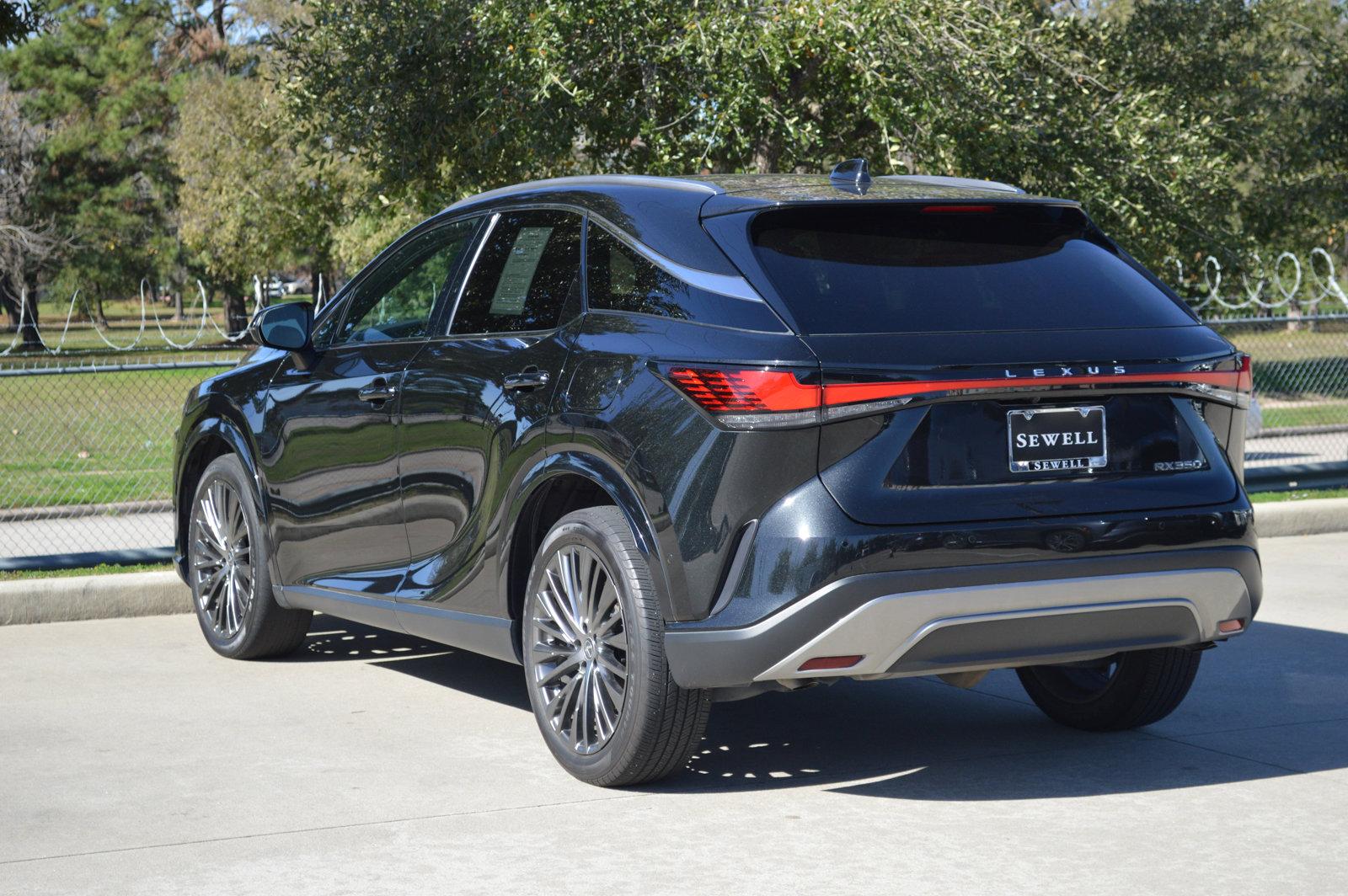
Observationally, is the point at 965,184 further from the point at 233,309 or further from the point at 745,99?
the point at 233,309

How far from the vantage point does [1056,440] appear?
489 cm

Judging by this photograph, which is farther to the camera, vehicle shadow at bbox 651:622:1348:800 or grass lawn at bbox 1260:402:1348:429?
grass lawn at bbox 1260:402:1348:429

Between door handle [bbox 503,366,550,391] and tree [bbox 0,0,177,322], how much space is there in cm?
5207

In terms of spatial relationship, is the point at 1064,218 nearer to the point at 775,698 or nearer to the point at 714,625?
the point at 714,625

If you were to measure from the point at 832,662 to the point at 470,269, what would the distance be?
2208 millimetres

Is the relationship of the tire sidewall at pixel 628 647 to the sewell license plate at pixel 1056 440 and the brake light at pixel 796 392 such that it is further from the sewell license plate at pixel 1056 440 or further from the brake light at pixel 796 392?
the sewell license plate at pixel 1056 440

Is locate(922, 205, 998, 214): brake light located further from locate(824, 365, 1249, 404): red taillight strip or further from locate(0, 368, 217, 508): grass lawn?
locate(0, 368, 217, 508): grass lawn

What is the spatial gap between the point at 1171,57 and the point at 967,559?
60.4ft

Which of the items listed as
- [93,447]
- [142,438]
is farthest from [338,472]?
[142,438]

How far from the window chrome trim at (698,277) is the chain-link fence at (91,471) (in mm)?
3913

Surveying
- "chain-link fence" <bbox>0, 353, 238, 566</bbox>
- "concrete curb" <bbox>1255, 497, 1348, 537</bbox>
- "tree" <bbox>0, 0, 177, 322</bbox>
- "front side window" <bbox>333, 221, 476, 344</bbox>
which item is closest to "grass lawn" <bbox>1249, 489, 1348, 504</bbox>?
"concrete curb" <bbox>1255, 497, 1348, 537</bbox>

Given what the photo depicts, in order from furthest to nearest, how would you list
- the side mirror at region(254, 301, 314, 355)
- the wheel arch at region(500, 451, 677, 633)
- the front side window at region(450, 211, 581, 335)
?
the side mirror at region(254, 301, 314, 355), the front side window at region(450, 211, 581, 335), the wheel arch at region(500, 451, 677, 633)

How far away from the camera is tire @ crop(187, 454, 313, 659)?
7.22 m

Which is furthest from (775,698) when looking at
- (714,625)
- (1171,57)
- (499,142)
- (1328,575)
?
(1171,57)
